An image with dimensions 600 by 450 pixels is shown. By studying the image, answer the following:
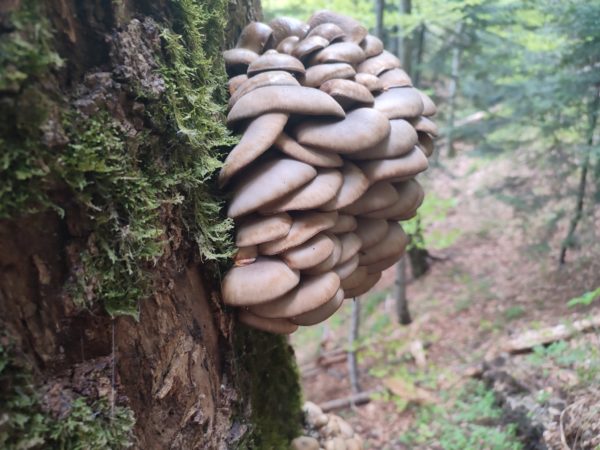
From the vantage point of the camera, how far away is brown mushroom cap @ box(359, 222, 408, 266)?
2.40m

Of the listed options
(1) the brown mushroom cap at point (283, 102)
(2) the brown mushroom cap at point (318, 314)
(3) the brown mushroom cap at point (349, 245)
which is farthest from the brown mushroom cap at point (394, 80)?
(2) the brown mushroom cap at point (318, 314)

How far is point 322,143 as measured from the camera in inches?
75.5

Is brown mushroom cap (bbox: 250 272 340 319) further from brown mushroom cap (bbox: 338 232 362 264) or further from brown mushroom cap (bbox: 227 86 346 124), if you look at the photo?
brown mushroom cap (bbox: 227 86 346 124)

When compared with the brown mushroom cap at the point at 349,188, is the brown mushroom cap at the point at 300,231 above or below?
below

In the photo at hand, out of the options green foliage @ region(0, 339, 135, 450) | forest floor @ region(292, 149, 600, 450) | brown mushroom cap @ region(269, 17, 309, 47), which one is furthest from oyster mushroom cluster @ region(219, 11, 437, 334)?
forest floor @ region(292, 149, 600, 450)

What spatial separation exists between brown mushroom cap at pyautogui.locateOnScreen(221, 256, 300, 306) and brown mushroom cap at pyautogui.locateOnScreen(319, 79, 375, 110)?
2.77 feet

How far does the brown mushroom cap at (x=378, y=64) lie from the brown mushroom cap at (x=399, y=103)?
19 centimetres

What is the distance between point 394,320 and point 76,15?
8316 mm

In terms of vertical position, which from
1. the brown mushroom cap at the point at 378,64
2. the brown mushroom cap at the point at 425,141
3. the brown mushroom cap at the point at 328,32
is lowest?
the brown mushroom cap at the point at 425,141

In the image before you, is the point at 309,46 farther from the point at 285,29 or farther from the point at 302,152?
the point at 302,152

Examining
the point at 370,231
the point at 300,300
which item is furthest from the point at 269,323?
the point at 370,231

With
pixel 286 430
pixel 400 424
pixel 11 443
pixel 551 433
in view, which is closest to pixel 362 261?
pixel 286 430

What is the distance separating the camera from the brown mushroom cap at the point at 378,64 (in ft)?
8.14

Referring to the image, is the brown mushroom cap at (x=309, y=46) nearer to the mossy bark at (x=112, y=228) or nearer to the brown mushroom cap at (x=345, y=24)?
the brown mushroom cap at (x=345, y=24)
